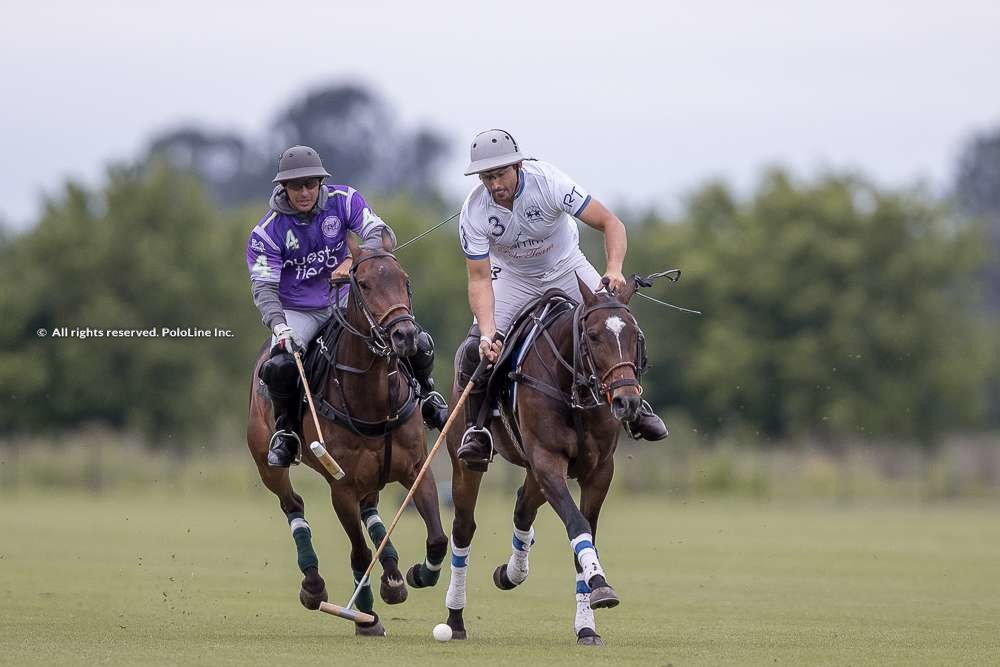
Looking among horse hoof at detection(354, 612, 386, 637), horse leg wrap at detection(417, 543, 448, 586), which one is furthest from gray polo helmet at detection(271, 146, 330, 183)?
horse hoof at detection(354, 612, 386, 637)

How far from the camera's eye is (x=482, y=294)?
11.5m

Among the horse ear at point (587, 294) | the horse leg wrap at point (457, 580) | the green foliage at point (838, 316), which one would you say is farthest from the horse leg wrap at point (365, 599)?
the green foliage at point (838, 316)

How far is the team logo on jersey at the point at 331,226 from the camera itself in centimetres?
1206

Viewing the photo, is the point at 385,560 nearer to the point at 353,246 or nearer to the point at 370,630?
the point at 370,630

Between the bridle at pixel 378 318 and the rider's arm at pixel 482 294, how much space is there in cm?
45

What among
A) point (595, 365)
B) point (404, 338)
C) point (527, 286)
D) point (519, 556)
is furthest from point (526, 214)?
point (519, 556)

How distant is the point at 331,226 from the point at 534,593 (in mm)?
4741

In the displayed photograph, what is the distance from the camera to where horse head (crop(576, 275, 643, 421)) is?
397 inches

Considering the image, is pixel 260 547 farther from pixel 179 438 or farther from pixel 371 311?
pixel 179 438

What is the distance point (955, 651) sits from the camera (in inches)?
412

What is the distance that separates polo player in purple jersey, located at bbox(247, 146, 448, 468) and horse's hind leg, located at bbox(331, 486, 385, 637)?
0.69 m

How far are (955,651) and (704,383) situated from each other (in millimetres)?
40740

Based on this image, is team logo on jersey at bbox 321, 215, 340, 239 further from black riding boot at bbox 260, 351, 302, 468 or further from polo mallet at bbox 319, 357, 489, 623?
polo mallet at bbox 319, 357, 489, 623

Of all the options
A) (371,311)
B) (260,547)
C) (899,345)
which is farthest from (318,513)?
(899,345)
